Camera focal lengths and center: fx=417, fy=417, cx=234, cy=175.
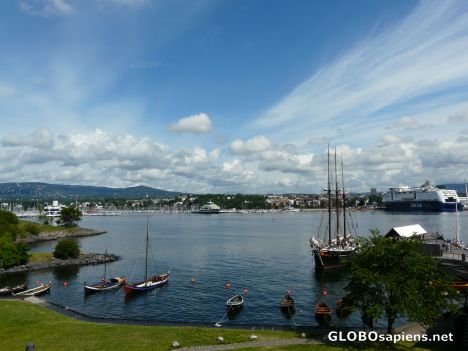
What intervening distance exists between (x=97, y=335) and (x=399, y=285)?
25.1 m

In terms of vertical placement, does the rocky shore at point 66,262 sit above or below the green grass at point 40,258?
below

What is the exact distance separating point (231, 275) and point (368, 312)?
51.2m

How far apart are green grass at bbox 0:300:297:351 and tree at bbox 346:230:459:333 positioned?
289 inches

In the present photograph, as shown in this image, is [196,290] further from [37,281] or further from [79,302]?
[37,281]

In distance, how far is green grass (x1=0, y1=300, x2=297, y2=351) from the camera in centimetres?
3234

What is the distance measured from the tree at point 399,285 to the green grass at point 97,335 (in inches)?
289

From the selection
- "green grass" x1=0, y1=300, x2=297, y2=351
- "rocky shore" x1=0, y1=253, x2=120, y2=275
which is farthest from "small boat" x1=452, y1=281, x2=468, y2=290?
"rocky shore" x1=0, y1=253, x2=120, y2=275

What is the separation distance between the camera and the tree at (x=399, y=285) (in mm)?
29406

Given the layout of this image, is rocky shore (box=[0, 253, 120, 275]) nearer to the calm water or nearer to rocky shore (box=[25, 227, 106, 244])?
the calm water

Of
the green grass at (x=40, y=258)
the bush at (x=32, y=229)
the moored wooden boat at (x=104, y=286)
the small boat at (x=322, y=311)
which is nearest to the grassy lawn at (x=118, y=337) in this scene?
the small boat at (x=322, y=311)

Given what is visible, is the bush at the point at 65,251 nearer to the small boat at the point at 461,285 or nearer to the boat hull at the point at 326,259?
the boat hull at the point at 326,259

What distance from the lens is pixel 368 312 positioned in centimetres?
2941

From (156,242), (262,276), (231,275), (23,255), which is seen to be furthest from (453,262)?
(156,242)

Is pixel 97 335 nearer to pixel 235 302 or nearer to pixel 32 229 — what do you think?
pixel 235 302
